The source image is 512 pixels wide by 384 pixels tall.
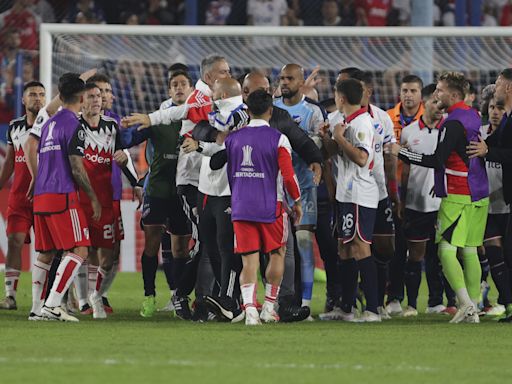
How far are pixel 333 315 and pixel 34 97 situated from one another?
3610 mm

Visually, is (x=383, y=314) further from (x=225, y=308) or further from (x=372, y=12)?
(x=372, y=12)

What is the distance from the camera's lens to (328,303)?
11.8m

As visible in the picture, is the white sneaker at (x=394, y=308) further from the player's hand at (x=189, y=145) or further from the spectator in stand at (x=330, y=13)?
the spectator in stand at (x=330, y=13)

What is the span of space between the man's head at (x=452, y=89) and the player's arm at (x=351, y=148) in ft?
2.66

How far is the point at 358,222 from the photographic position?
10.7 metres

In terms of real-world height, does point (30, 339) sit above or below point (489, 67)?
below

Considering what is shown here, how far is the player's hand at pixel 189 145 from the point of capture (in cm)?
1056

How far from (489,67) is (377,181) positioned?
6.82m

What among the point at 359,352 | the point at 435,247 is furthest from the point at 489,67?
the point at 359,352

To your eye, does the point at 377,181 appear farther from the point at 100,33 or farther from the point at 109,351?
the point at 100,33

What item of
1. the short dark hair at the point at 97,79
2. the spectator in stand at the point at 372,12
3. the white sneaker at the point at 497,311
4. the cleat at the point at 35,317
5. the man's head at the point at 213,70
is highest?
the spectator in stand at the point at 372,12

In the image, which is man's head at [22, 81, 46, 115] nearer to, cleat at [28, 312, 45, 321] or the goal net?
cleat at [28, 312, 45, 321]

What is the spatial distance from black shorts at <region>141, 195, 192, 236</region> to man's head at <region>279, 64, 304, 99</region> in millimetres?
1472

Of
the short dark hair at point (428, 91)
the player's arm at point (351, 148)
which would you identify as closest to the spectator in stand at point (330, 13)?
the short dark hair at point (428, 91)
